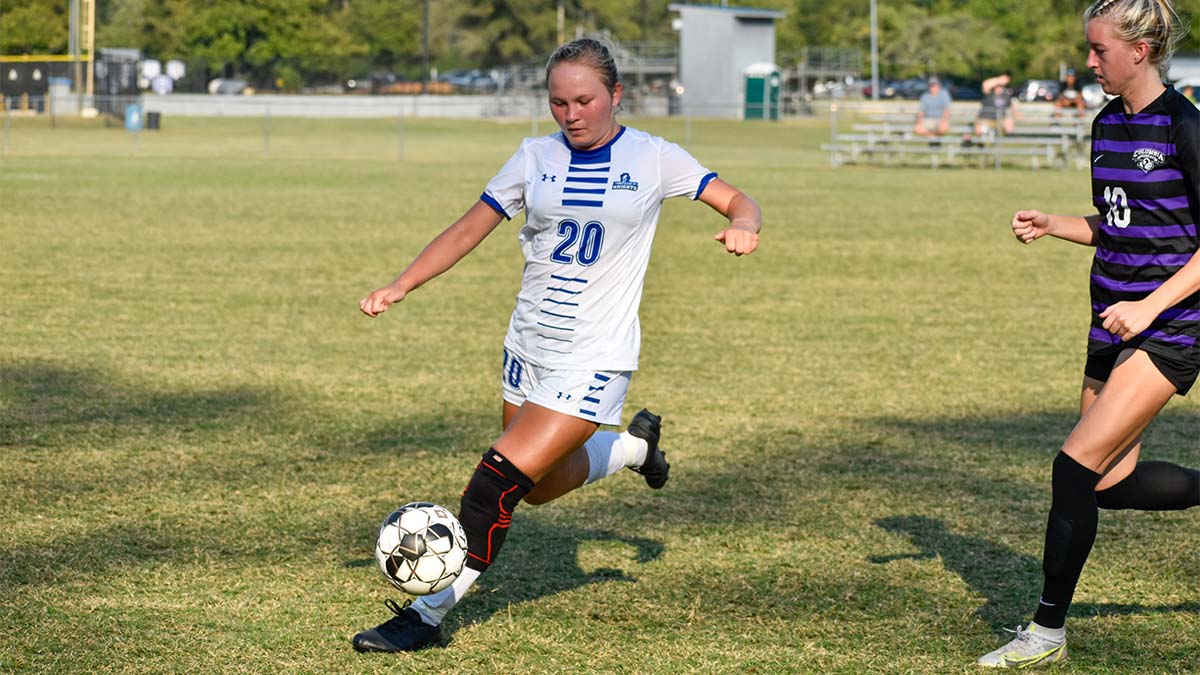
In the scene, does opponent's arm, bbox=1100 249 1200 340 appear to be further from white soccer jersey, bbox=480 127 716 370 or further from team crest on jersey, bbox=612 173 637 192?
team crest on jersey, bbox=612 173 637 192

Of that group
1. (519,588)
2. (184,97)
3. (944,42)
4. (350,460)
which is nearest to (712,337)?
(350,460)

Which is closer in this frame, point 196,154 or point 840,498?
point 840,498

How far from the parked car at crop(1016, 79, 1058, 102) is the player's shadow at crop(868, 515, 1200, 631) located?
84.3 metres

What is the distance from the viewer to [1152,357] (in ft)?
15.1

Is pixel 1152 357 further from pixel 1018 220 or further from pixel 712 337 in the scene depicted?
pixel 712 337

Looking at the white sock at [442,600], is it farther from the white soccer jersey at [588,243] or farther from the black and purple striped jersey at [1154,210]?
the black and purple striped jersey at [1154,210]

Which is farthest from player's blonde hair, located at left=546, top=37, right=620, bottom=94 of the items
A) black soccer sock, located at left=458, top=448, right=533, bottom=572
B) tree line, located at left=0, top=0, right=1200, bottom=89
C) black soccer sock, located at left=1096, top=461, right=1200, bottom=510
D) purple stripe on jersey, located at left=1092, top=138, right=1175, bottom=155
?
tree line, located at left=0, top=0, right=1200, bottom=89

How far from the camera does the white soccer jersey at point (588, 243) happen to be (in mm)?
4883

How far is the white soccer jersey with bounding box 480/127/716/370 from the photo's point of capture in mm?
4883

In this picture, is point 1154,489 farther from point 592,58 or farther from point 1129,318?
point 592,58

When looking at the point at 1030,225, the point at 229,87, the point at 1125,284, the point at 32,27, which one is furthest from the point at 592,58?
the point at 32,27

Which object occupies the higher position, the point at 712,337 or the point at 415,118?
the point at 415,118

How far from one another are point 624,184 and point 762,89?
5880cm

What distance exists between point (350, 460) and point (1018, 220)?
3887 mm
